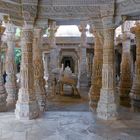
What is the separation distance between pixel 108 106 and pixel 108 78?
0.77 m

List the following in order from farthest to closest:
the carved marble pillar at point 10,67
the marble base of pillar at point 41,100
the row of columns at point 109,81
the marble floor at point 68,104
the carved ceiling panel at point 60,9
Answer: the carved marble pillar at point 10,67, the marble floor at point 68,104, the marble base of pillar at point 41,100, the row of columns at point 109,81, the carved ceiling panel at point 60,9

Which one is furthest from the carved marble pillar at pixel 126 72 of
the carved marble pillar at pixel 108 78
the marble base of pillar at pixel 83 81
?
the marble base of pillar at pixel 83 81

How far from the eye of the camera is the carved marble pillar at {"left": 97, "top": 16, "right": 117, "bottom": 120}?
6.96m

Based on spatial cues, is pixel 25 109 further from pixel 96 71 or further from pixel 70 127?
pixel 96 71

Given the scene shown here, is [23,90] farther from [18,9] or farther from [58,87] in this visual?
[58,87]

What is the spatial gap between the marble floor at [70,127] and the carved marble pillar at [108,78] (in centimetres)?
30

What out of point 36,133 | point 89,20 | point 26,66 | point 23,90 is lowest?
point 36,133

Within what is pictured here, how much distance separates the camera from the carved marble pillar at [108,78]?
696cm

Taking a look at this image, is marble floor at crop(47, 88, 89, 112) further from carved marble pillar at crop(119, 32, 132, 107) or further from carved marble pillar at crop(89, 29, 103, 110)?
carved marble pillar at crop(119, 32, 132, 107)

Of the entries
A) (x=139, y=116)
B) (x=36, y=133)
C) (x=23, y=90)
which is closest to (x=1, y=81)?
(x=23, y=90)

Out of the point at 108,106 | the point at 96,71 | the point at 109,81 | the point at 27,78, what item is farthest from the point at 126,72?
the point at 27,78

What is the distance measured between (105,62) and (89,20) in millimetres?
1362

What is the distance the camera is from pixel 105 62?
23.3ft

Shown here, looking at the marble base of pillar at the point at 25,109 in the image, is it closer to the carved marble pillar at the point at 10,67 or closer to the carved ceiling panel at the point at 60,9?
the carved ceiling panel at the point at 60,9
